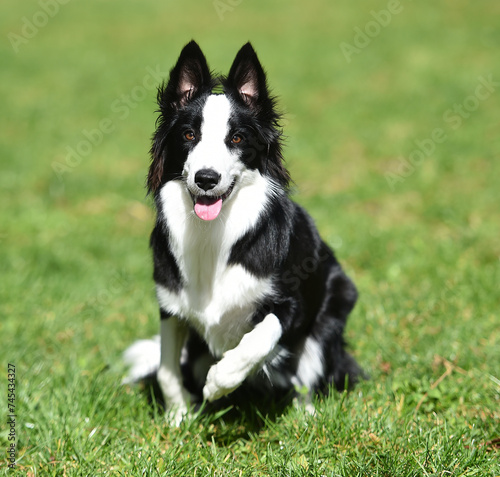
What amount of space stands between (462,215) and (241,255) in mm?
4005

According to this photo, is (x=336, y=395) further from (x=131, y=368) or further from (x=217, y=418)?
(x=131, y=368)

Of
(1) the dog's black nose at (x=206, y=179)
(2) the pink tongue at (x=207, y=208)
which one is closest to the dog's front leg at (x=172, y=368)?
(2) the pink tongue at (x=207, y=208)

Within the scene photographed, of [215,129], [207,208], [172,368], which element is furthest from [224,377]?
[215,129]

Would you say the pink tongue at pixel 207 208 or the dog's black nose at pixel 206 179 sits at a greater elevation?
the dog's black nose at pixel 206 179

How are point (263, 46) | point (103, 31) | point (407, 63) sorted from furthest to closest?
point (103, 31) → point (263, 46) → point (407, 63)

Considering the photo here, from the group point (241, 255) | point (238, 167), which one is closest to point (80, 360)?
point (241, 255)

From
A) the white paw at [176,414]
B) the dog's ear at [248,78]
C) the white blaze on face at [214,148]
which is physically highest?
the dog's ear at [248,78]

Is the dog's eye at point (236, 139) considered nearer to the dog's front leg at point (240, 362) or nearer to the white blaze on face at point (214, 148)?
the white blaze on face at point (214, 148)

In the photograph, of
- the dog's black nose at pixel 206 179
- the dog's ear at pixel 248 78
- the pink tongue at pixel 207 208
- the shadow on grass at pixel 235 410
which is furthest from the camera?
the shadow on grass at pixel 235 410

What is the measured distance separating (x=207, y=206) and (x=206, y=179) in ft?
0.56

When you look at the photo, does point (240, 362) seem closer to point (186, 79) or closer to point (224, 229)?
point (224, 229)

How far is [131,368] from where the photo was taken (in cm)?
351

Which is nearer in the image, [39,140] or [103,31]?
[39,140]

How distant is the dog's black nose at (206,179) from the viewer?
8.20ft
